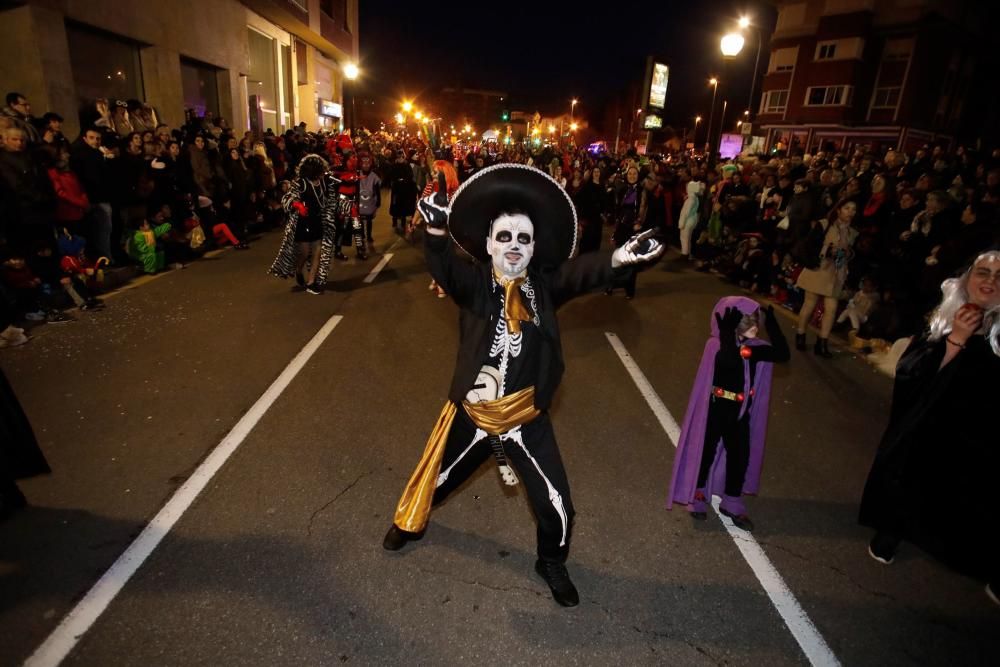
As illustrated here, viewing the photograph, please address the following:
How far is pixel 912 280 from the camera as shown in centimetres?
782

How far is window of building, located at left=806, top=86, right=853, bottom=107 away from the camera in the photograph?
32844 millimetres

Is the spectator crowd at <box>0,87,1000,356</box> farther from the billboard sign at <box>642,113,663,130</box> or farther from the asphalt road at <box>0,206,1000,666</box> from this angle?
the billboard sign at <box>642,113,663,130</box>

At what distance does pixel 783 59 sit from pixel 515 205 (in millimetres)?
41455

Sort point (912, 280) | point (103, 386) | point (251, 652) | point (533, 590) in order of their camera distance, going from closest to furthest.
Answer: point (251, 652) < point (533, 590) < point (103, 386) < point (912, 280)

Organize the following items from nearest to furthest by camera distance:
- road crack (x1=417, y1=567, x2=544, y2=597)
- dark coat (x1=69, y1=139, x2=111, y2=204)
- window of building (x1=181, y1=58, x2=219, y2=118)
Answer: road crack (x1=417, y1=567, x2=544, y2=597), dark coat (x1=69, y1=139, x2=111, y2=204), window of building (x1=181, y1=58, x2=219, y2=118)

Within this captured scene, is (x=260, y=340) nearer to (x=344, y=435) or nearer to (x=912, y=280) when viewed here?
(x=344, y=435)

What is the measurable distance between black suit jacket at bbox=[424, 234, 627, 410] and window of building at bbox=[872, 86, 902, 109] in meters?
38.3

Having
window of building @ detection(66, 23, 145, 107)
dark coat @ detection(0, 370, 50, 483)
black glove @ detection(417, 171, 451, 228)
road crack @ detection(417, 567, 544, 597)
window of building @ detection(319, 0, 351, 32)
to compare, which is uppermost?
window of building @ detection(319, 0, 351, 32)

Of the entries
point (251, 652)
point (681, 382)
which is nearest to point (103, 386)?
point (251, 652)

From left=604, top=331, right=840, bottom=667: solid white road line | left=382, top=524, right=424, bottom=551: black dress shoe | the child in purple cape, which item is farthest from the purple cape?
left=382, top=524, right=424, bottom=551: black dress shoe

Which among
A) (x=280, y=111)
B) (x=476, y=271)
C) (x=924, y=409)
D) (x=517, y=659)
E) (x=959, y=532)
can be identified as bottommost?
(x=517, y=659)

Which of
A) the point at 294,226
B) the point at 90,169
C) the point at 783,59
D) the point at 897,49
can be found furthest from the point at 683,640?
the point at 783,59

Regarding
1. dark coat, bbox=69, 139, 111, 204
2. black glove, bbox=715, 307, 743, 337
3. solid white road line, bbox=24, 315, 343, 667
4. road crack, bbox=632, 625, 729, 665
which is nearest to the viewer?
solid white road line, bbox=24, 315, 343, 667

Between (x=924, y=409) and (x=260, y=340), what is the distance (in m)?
6.26
